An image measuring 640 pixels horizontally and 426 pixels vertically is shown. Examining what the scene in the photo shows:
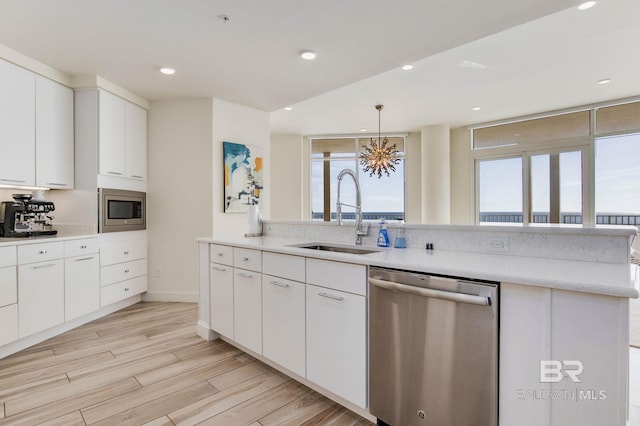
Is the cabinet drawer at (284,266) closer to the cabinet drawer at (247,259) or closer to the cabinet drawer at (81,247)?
the cabinet drawer at (247,259)

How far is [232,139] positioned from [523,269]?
3.76m

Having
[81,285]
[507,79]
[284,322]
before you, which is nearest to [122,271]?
[81,285]

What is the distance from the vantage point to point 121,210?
3.61 metres

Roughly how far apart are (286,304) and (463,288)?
1121 mm

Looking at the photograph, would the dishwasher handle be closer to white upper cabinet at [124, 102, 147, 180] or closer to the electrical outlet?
the electrical outlet

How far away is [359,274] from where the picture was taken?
1.67 meters

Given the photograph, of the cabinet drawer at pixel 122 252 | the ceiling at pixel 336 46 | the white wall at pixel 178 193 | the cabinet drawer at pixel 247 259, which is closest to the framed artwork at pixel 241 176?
the white wall at pixel 178 193

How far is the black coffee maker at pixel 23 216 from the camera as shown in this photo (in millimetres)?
2818

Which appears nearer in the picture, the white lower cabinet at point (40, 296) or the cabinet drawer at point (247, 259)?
the cabinet drawer at point (247, 259)

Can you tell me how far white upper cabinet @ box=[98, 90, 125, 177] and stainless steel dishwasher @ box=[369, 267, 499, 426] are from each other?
3252 millimetres

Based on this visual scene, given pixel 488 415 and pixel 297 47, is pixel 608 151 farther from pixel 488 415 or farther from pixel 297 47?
pixel 488 415

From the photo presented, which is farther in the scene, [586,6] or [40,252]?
[40,252]

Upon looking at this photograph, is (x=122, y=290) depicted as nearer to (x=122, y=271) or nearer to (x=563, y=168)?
(x=122, y=271)

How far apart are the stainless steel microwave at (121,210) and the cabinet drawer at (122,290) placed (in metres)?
0.61
